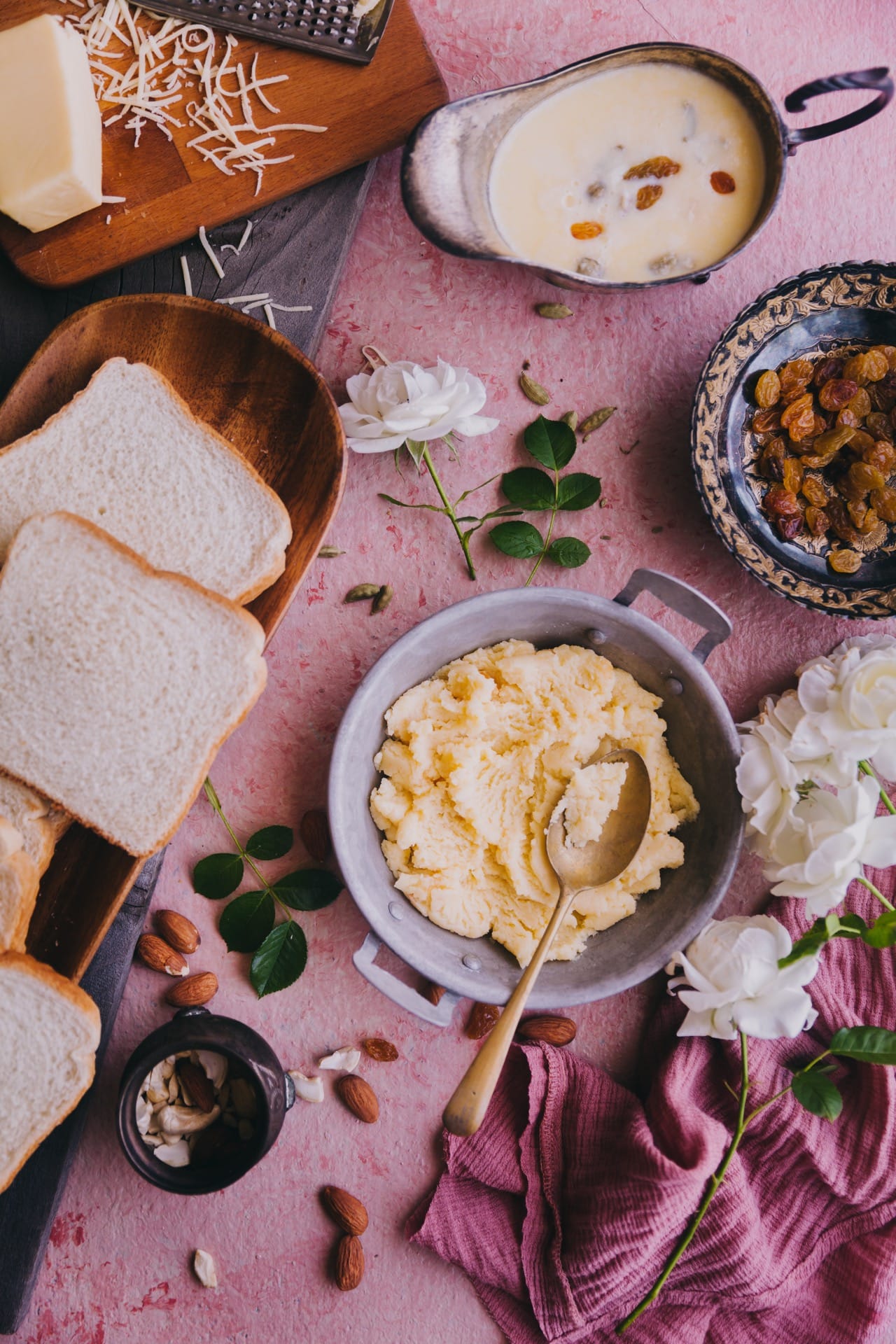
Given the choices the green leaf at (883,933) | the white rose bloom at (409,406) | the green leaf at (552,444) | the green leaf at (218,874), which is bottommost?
the green leaf at (883,933)

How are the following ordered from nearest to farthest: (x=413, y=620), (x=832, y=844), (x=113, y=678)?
(x=832, y=844) < (x=113, y=678) < (x=413, y=620)

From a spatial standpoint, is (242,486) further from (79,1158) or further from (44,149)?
(79,1158)

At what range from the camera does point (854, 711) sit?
4.96 ft

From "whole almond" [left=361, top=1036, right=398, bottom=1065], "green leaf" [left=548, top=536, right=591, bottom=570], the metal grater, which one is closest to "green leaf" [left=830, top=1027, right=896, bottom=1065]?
"whole almond" [left=361, top=1036, right=398, bottom=1065]

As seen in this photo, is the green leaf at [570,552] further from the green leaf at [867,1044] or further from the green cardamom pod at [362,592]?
the green leaf at [867,1044]

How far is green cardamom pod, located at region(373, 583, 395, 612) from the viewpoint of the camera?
1.82 m

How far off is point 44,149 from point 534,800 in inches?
54.5

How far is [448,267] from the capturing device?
1.83m

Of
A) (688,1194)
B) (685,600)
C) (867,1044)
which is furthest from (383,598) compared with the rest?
(688,1194)

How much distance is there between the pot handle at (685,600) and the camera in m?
1.59

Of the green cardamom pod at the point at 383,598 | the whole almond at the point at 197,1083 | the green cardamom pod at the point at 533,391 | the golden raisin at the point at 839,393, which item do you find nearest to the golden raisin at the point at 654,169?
the green cardamom pod at the point at 533,391

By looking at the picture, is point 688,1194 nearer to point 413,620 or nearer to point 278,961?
point 278,961

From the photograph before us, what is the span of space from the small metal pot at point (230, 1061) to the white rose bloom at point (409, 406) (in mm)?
1047

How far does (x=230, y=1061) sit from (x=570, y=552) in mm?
1121
